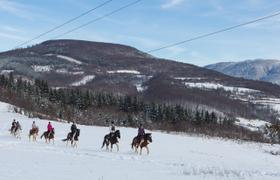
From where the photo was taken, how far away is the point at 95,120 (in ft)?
445

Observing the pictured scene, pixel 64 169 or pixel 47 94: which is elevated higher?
pixel 47 94

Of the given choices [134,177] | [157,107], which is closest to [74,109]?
[157,107]

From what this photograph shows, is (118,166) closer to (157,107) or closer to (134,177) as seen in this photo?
(134,177)

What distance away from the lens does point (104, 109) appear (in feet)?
513

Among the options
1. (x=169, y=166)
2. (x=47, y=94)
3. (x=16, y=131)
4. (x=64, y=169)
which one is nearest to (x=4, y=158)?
(x=64, y=169)

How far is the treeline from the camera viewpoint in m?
Answer: 134

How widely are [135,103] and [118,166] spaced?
12723 centimetres

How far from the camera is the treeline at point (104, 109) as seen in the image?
134375 mm

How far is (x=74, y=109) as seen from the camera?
145750 mm

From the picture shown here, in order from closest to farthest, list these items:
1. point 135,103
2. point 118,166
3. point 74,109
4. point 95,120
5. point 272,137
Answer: point 118,166 → point 272,137 → point 95,120 → point 74,109 → point 135,103

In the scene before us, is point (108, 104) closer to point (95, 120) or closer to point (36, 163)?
point (95, 120)

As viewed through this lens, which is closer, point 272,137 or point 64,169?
point 64,169

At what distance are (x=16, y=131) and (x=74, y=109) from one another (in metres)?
92.0

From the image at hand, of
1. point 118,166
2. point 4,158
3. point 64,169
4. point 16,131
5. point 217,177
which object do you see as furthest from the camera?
point 16,131
